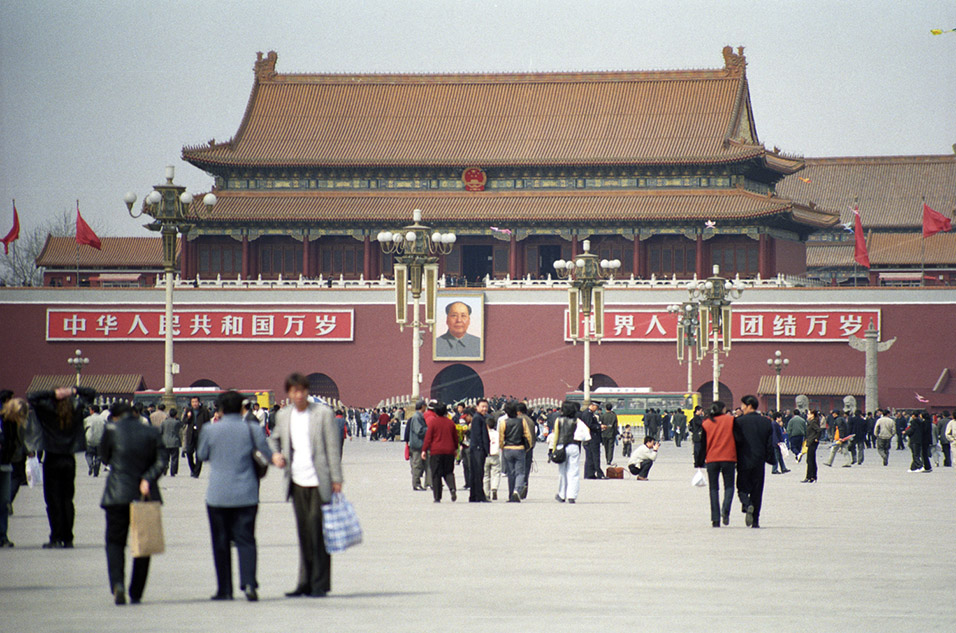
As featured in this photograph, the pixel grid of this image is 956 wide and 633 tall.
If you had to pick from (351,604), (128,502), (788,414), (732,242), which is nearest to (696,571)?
(351,604)

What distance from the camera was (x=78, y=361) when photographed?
144 ft

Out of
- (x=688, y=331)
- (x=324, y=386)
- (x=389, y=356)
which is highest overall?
(x=688, y=331)

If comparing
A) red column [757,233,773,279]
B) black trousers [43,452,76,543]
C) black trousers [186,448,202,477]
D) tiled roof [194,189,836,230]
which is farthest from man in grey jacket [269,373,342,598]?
red column [757,233,773,279]

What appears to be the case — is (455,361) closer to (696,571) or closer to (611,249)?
(611,249)

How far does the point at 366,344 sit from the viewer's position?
4525 centimetres

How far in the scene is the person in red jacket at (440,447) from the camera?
16.0 metres

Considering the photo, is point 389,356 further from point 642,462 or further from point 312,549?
point 312,549

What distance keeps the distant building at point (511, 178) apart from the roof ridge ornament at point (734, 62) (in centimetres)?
4

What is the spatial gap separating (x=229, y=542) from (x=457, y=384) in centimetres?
3784

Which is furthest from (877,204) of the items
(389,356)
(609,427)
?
(609,427)

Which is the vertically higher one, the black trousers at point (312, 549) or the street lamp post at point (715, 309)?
the street lamp post at point (715, 309)

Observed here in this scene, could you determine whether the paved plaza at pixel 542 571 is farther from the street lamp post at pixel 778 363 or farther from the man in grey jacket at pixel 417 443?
the street lamp post at pixel 778 363

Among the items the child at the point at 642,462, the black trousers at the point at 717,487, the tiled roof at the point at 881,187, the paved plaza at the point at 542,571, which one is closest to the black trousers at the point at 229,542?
the paved plaza at the point at 542,571

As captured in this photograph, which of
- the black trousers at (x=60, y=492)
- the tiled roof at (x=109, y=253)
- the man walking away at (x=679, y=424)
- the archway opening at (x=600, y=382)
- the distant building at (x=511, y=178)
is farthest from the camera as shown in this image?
the tiled roof at (x=109, y=253)
